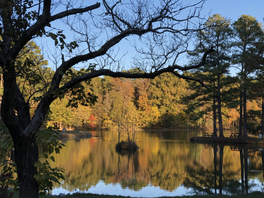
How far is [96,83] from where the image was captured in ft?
192

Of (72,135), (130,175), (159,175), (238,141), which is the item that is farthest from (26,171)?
(72,135)

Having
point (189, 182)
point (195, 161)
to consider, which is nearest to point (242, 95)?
point (195, 161)

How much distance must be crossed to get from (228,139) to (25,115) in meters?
21.9

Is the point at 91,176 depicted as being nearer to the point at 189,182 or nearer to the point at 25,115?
the point at 189,182

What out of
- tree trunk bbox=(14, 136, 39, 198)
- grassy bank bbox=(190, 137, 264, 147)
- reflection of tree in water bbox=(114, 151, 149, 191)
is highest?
tree trunk bbox=(14, 136, 39, 198)

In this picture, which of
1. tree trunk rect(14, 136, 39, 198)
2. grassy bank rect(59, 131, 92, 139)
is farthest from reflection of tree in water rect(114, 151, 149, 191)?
grassy bank rect(59, 131, 92, 139)

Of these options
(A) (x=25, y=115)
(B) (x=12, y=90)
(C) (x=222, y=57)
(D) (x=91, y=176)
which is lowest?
(D) (x=91, y=176)

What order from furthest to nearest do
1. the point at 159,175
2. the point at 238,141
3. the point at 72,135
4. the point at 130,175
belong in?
the point at 72,135, the point at 238,141, the point at 130,175, the point at 159,175

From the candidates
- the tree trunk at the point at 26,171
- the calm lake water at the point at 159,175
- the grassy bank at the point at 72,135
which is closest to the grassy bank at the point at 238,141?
the calm lake water at the point at 159,175

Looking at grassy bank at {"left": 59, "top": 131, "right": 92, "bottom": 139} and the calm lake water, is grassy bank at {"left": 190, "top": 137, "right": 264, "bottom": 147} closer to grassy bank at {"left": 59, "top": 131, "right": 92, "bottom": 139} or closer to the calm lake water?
the calm lake water

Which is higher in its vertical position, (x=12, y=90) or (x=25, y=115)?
(x=12, y=90)

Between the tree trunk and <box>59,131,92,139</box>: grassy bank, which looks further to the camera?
<box>59,131,92,139</box>: grassy bank

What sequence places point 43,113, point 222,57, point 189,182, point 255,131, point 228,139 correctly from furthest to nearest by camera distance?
point 255,131 → point 222,57 → point 228,139 → point 189,182 → point 43,113

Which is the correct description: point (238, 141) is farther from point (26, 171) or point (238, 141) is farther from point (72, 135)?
point (26, 171)
